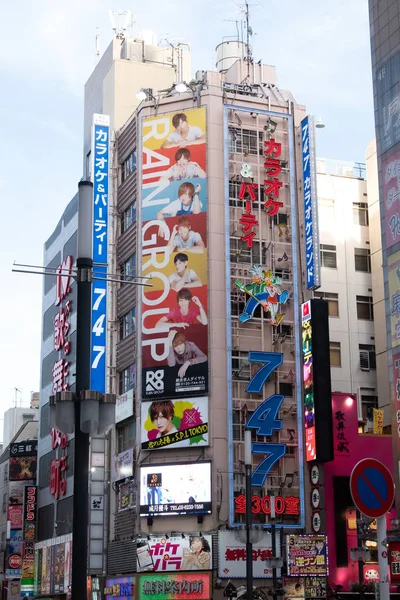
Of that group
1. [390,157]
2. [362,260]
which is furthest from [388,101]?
[362,260]

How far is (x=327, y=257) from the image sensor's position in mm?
67750

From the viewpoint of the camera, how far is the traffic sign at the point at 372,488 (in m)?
12.9

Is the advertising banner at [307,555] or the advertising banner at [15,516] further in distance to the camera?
the advertising banner at [15,516]

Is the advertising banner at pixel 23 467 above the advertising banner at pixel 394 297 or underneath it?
underneath

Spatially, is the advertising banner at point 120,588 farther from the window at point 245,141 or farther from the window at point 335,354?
the window at point 245,141

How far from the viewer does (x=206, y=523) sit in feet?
176

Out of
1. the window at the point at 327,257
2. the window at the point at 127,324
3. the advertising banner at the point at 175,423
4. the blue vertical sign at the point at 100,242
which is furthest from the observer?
the window at the point at 327,257

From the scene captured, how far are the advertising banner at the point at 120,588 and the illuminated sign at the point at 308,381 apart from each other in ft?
38.3

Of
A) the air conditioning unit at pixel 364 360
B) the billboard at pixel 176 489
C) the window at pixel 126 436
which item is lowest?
the billboard at pixel 176 489

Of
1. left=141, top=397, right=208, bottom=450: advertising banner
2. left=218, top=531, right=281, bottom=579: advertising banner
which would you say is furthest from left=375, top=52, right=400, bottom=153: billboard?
left=218, top=531, right=281, bottom=579: advertising banner

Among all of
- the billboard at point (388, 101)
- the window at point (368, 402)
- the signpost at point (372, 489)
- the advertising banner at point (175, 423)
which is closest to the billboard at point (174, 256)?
the advertising banner at point (175, 423)

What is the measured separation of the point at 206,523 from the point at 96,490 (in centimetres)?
993

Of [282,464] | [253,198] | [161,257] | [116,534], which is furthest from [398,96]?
[116,534]

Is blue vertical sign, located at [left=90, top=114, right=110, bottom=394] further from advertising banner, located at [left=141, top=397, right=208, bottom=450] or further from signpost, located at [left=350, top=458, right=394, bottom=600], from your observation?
signpost, located at [left=350, top=458, right=394, bottom=600]
